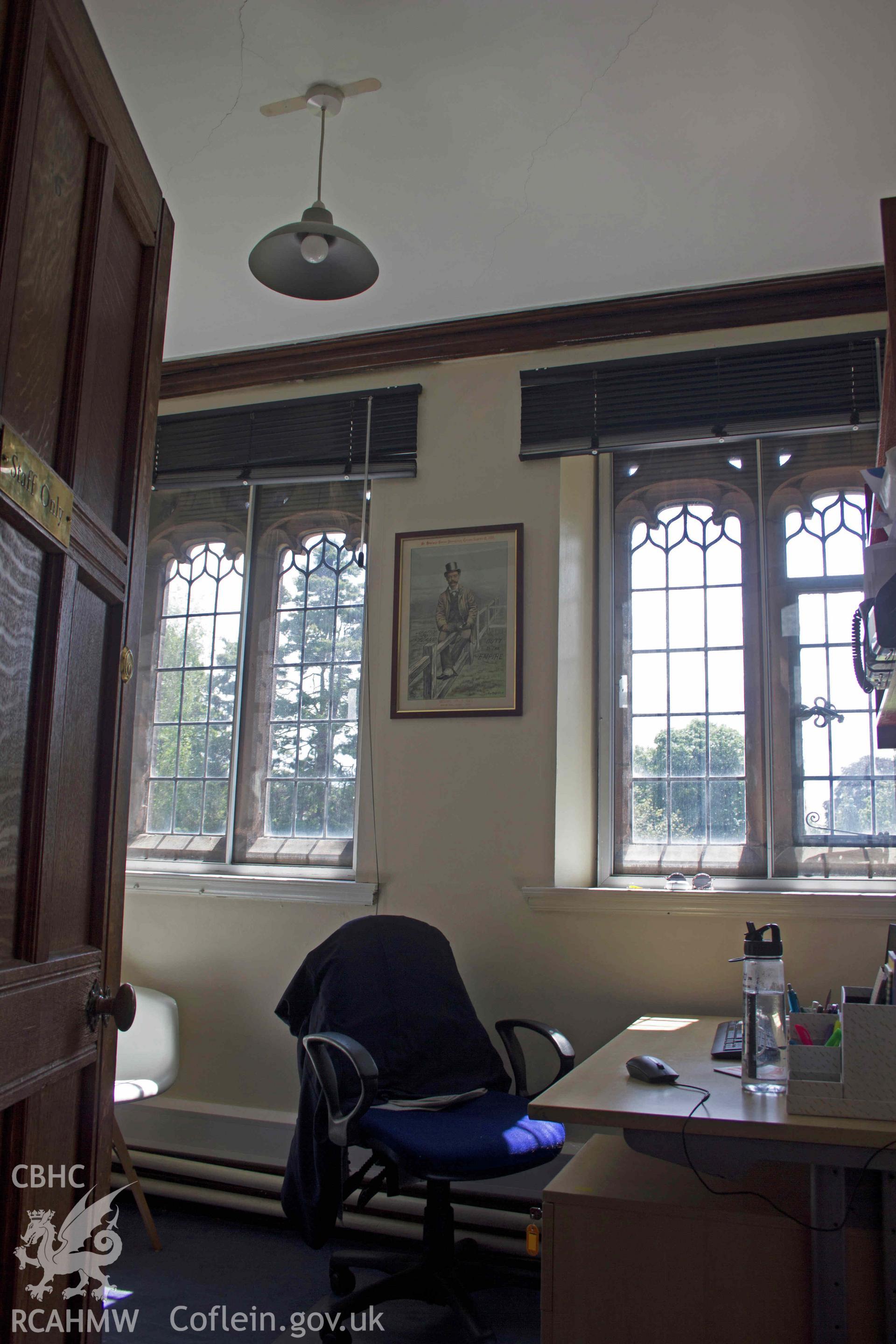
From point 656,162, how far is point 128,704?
7.46ft

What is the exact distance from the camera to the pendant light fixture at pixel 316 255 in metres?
2.56

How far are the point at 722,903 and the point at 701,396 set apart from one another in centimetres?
179

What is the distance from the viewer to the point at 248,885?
144 inches

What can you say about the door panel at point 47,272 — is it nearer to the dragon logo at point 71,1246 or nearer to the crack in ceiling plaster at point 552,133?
the dragon logo at point 71,1246

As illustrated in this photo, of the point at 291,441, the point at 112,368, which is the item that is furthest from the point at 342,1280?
the point at 291,441

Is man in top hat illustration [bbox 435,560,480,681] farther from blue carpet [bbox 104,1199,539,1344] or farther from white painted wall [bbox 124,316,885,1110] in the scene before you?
blue carpet [bbox 104,1199,539,1344]

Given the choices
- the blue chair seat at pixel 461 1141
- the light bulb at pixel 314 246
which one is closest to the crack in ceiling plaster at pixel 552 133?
the light bulb at pixel 314 246

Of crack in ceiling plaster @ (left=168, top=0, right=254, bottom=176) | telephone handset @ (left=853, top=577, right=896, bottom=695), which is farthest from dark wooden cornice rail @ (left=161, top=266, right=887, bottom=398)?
telephone handset @ (left=853, top=577, right=896, bottom=695)

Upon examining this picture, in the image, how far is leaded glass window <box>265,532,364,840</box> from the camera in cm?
382

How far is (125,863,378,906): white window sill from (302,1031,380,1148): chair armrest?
803 mm

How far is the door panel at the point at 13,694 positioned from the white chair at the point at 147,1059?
2.15 meters

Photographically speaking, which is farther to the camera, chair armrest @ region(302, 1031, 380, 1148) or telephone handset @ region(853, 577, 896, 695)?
chair armrest @ region(302, 1031, 380, 1148)

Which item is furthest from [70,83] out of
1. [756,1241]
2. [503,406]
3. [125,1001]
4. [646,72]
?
[503,406]

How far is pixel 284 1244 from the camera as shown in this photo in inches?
123
